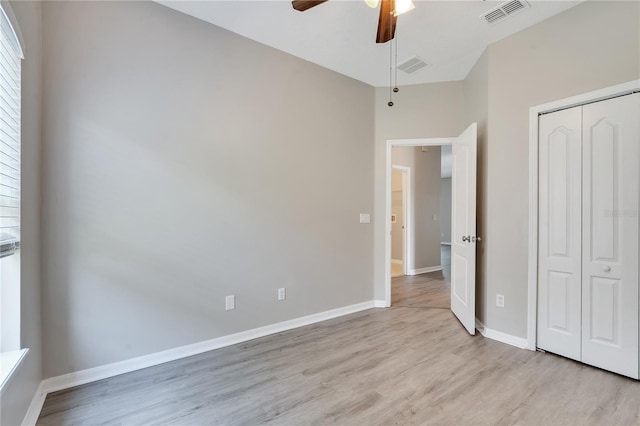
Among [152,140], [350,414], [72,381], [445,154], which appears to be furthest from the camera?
[445,154]

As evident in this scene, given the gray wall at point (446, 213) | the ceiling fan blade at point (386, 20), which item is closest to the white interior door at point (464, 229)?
the ceiling fan blade at point (386, 20)

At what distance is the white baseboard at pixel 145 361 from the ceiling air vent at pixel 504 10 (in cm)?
330

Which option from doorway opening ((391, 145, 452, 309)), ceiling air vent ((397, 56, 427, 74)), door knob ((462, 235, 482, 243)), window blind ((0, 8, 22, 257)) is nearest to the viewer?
window blind ((0, 8, 22, 257))

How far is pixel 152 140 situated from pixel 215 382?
75.5 inches

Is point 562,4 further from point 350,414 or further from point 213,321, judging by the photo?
point 213,321

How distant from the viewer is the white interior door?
2949 mm

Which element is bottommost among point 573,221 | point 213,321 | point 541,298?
point 213,321

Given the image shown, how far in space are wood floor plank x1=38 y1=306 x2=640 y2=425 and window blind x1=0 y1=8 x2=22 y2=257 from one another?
115 centimetres

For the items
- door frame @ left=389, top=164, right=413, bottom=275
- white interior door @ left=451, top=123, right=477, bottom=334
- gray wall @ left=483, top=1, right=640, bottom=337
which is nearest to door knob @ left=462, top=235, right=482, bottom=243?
white interior door @ left=451, top=123, right=477, bottom=334

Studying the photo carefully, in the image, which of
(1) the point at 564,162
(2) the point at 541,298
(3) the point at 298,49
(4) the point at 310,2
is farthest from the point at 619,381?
(3) the point at 298,49

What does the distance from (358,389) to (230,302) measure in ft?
4.48

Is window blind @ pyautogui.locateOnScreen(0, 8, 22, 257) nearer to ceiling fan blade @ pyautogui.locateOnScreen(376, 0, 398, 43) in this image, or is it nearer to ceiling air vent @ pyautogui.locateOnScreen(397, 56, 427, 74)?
ceiling fan blade @ pyautogui.locateOnScreen(376, 0, 398, 43)

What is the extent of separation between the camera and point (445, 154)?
8266 mm

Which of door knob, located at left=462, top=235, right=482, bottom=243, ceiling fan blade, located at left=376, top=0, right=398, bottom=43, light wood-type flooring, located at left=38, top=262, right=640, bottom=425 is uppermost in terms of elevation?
ceiling fan blade, located at left=376, top=0, right=398, bottom=43
